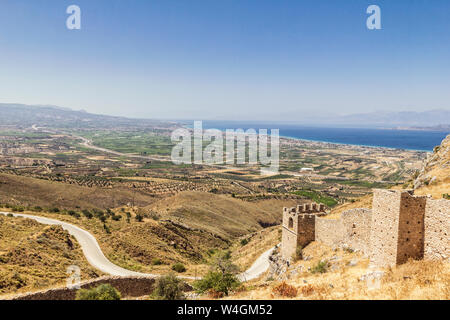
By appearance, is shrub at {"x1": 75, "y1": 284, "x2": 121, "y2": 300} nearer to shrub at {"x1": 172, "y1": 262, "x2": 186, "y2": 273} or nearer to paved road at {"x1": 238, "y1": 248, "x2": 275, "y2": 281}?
paved road at {"x1": 238, "y1": 248, "x2": 275, "y2": 281}

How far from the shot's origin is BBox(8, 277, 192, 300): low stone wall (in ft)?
52.2

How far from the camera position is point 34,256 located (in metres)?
22.6

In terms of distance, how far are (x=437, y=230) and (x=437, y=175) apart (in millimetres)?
9781

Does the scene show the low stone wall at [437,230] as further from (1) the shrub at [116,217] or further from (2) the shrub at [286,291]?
(1) the shrub at [116,217]

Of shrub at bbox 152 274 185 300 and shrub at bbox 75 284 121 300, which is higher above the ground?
shrub at bbox 75 284 121 300

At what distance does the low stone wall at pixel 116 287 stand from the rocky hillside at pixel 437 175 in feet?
54.8

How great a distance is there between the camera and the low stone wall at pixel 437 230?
11305 millimetres

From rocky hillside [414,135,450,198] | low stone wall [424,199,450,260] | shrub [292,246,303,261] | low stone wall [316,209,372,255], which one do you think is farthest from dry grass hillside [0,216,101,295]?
rocky hillside [414,135,450,198]

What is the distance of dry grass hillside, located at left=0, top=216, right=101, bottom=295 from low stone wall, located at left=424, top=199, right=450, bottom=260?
64.8ft

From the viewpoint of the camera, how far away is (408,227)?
1202 cm

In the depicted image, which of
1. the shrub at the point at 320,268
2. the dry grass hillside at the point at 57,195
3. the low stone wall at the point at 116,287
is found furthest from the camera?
the dry grass hillside at the point at 57,195

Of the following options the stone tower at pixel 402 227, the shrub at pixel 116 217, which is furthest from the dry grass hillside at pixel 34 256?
the stone tower at pixel 402 227

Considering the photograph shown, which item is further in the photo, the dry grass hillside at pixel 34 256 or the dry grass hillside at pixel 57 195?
the dry grass hillside at pixel 57 195
